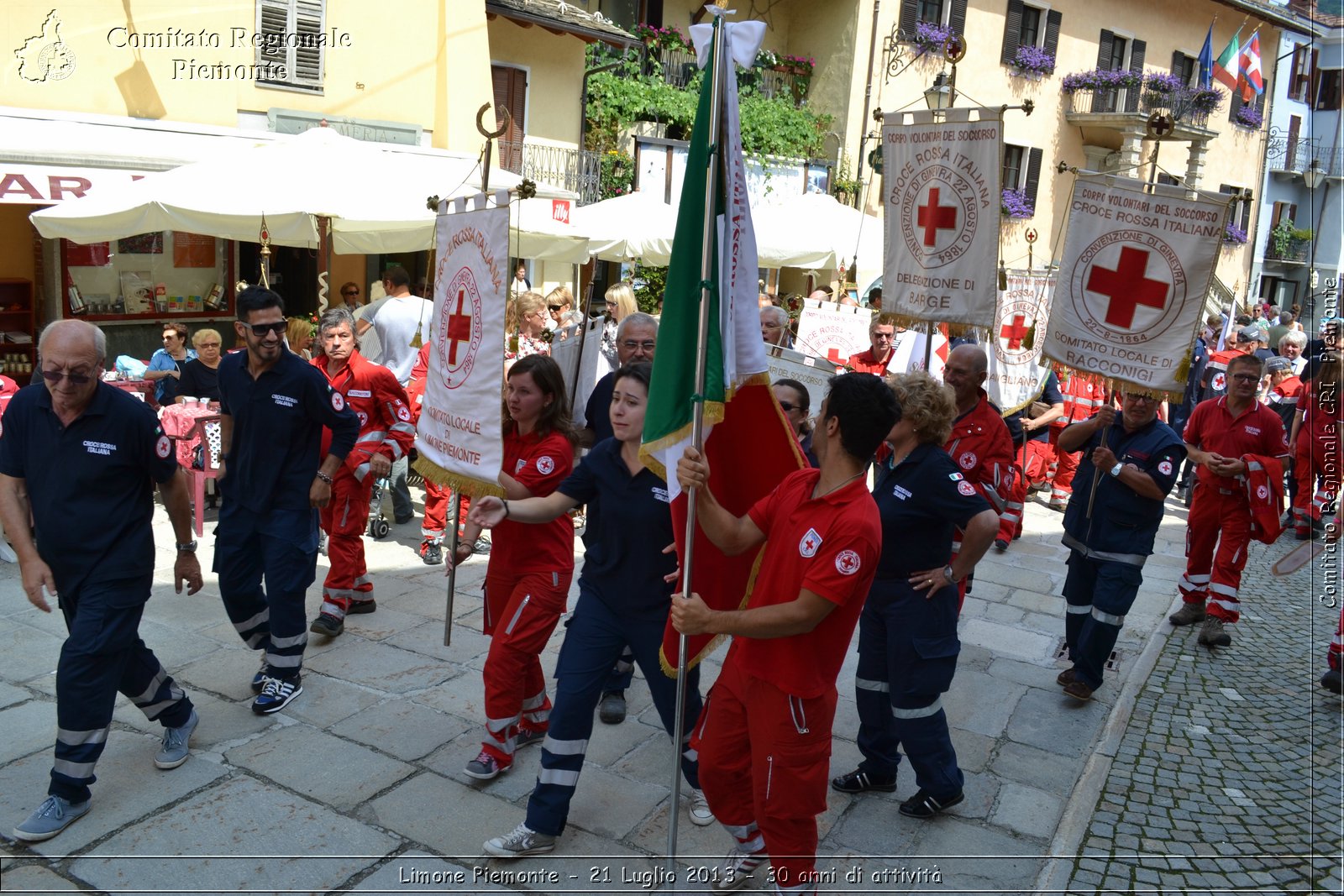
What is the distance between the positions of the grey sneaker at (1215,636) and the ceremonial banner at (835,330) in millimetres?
4594

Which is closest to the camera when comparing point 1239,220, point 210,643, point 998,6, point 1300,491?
point 210,643

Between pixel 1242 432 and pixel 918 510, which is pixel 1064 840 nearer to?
pixel 918 510

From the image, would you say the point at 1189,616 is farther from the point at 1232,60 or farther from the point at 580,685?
the point at 1232,60

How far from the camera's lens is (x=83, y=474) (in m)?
4.38

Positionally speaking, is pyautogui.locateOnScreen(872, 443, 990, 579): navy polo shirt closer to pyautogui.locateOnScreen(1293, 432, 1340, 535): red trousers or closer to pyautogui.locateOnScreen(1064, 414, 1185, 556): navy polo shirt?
pyautogui.locateOnScreen(1064, 414, 1185, 556): navy polo shirt

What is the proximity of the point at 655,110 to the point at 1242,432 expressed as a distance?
14900mm

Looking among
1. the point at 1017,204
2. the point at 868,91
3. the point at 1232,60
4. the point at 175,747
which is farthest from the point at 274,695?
the point at 1017,204

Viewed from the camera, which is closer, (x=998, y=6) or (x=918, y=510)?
(x=918, y=510)

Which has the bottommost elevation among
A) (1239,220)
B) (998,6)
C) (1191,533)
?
(1191,533)

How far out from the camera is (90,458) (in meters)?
4.38

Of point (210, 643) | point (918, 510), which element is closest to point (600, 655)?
point (918, 510)

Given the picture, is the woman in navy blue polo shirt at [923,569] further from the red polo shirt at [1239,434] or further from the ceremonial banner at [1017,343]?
the ceremonial banner at [1017,343]

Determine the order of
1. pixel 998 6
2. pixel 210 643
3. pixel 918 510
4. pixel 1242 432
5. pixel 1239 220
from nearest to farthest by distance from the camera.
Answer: pixel 918 510
pixel 210 643
pixel 1242 432
pixel 998 6
pixel 1239 220

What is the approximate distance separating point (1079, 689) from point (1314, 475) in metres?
5.01
